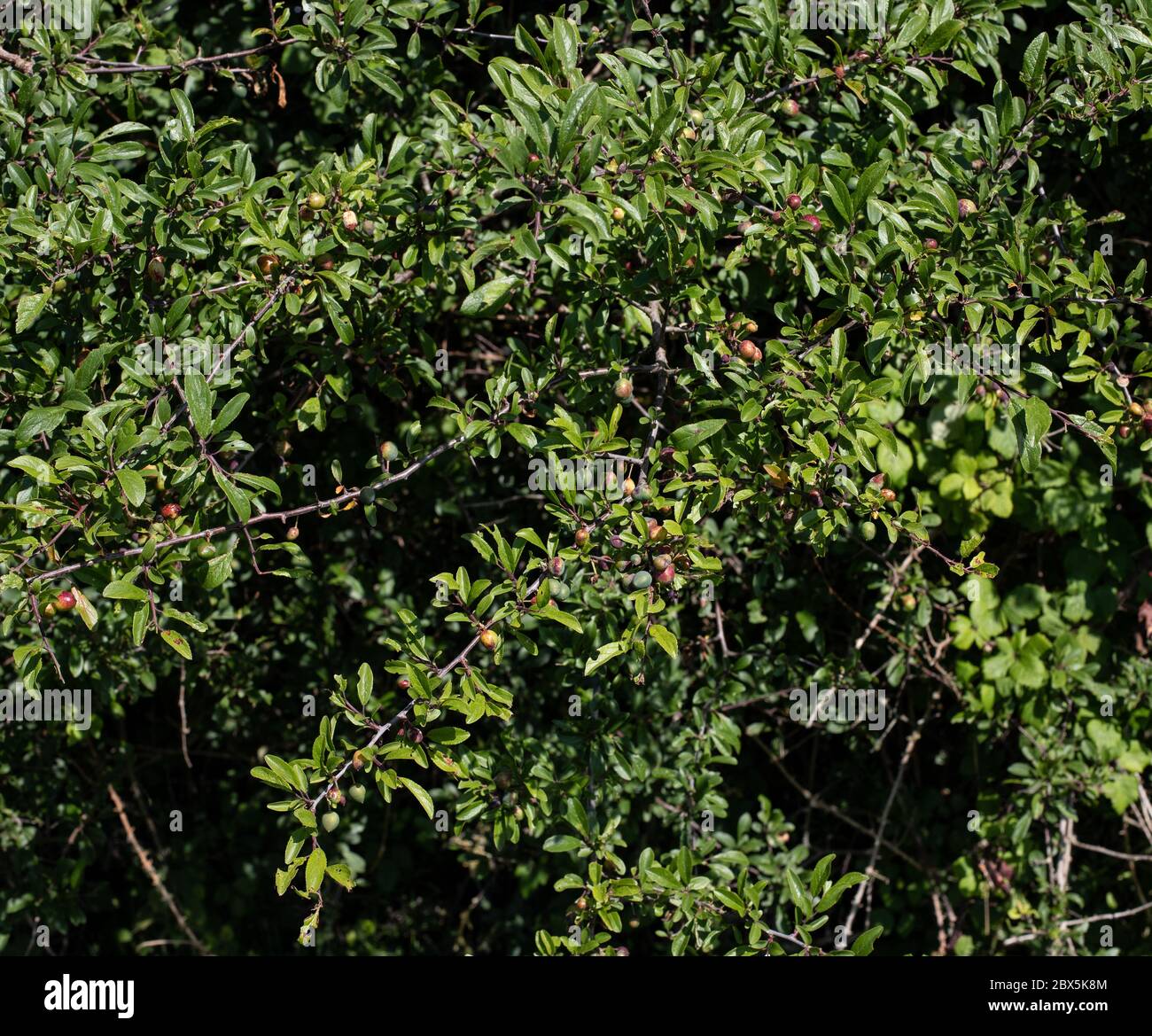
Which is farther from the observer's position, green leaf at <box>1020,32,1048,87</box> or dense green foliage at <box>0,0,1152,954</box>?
green leaf at <box>1020,32,1048,87</box>

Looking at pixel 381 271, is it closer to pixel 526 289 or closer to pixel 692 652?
pixel 526 289

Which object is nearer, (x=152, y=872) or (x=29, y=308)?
(x=29, y=308)

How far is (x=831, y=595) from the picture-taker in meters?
3.05

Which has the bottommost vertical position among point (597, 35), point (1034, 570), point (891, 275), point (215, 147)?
point (1034, 570)

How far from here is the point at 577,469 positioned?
2152 mm

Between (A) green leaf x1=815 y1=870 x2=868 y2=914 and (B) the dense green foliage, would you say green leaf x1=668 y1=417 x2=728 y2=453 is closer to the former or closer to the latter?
(B) the dense green foliage

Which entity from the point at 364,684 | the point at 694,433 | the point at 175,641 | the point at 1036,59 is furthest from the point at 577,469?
the point at 1036,59

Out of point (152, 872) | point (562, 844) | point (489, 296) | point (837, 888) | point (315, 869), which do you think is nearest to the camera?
point (315, 869)

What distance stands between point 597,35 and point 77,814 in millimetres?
2603

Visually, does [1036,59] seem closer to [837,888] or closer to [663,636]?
[663,636]

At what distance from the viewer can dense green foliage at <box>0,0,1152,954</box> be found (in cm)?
200

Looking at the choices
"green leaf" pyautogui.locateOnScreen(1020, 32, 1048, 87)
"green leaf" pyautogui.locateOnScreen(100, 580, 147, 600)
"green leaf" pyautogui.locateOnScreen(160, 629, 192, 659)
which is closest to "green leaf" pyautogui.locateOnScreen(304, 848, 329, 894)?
"green leaf" pyautogui.locateOnScreen(160, 629, 192, 659)

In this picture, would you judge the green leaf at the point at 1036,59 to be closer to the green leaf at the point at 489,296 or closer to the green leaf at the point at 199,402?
the green leaf at the point at 489,296
